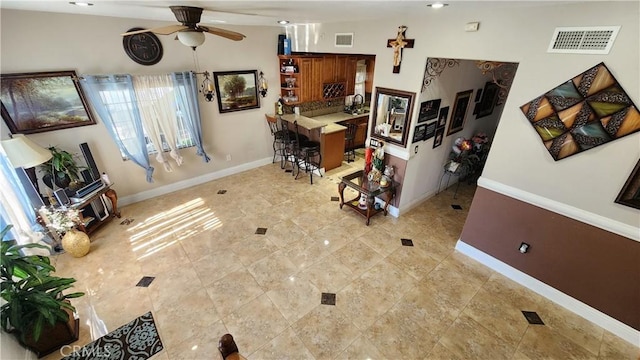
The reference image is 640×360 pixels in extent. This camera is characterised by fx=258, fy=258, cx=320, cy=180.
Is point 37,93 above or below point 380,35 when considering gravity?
below

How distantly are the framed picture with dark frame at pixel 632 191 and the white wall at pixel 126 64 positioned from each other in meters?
4.99

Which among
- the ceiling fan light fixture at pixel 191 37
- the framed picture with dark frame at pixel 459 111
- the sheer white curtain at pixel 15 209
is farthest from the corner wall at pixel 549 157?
the sheer white curtain at pixel 15 209

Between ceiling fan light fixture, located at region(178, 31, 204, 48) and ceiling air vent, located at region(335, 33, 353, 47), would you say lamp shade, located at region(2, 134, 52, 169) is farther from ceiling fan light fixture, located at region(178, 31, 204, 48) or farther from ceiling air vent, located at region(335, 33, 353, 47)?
ceiling air vent, located at region(335, 33, 353, 47)

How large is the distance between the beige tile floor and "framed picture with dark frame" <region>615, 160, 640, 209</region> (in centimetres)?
126

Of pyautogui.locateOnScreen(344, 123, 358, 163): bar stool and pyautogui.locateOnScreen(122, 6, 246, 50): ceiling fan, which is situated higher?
pyautogui.locateOnScreen(122, 6, 246, 50): ceiling fan

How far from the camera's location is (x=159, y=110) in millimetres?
3996

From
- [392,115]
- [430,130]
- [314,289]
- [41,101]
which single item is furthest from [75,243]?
[430,130]

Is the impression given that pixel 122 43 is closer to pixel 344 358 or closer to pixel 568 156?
pixel 344 358

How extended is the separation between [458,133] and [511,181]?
1885mm

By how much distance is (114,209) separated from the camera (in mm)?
3885

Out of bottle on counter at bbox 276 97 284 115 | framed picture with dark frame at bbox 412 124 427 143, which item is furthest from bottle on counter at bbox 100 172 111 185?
framed picture with dark frame at bbox 412 124 427 143

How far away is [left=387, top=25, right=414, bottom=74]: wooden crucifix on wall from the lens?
303 cm

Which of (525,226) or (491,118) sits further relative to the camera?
(491,118)

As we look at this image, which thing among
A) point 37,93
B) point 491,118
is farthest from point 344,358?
point 491,118
